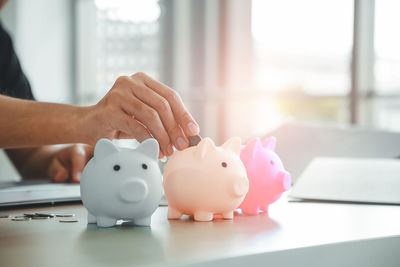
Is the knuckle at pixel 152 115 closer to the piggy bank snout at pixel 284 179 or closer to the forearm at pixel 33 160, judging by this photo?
the piggy bank snout at pixel 284 179

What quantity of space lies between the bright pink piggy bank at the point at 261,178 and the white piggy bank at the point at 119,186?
0.13 metres

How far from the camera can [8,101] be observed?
0.78m

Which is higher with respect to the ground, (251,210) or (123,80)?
(123,80)

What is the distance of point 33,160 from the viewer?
1.17 m

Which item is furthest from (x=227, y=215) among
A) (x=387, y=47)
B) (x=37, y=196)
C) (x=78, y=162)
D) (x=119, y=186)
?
(x=387, y=47)

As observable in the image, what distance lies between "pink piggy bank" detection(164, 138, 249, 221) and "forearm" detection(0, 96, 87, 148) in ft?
0.58

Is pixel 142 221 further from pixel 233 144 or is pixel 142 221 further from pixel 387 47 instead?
pixel 387 47

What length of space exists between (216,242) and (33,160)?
840 mm

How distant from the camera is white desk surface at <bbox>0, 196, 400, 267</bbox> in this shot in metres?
0.37

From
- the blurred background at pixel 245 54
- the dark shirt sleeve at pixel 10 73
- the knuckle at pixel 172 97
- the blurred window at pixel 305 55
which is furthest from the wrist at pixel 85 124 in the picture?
the blurred window at pixel 305 55

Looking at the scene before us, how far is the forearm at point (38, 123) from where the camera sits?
2.23 ft

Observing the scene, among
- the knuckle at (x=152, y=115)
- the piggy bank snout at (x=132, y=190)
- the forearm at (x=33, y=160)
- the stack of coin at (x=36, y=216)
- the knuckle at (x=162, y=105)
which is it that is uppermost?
the knuckle at (x=162, y=105)

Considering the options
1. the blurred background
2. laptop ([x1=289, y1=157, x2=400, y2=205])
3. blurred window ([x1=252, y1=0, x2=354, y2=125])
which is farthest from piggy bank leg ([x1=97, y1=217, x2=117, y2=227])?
blurred window ([x1=252, y1=0, x2=354, y2=125])

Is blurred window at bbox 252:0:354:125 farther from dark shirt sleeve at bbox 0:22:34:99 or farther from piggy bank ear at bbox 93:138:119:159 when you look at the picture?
piggy bank ear at bbox 93:138:119:159
